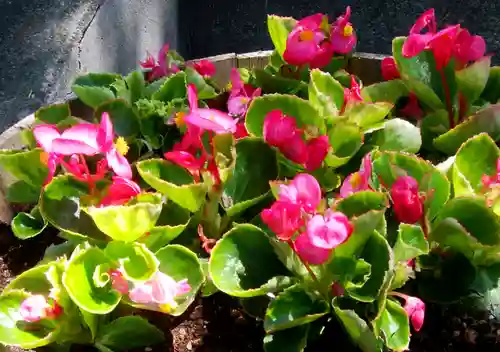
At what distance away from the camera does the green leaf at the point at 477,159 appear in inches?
30.6

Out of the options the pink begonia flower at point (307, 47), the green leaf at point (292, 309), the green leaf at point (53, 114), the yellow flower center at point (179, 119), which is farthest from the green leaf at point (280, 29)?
the green leaf at point (292, 309)

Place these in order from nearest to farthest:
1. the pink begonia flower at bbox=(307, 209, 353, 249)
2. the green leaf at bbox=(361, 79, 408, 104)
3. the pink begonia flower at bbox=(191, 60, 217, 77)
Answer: the pink begonia flower at bbox=(307, 209, 353, 249) < the green leaf at bbox=(361, 79, 408, 104) < the pink begonia flower at bbox=(191, 60, 217, 77)

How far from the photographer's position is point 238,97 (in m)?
0.92

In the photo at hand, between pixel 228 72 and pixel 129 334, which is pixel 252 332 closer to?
pixel 129 334

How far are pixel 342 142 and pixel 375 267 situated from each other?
0.20 meters

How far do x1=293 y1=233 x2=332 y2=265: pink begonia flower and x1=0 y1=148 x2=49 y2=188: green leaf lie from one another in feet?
1.23

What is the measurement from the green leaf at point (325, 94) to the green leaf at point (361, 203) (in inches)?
7.7

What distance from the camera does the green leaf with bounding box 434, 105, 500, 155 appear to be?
33.3 inches

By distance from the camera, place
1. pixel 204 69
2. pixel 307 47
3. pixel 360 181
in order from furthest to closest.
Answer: pixel 204 69 → pixel 307 47 → pixel 360 181

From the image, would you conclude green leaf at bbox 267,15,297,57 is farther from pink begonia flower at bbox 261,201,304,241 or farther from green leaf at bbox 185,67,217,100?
pink begonia flower at bbox 261,201,304,241

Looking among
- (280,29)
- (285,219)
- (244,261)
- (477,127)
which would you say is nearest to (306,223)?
(285,219)

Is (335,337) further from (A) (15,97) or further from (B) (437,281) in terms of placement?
(A) (15,97)

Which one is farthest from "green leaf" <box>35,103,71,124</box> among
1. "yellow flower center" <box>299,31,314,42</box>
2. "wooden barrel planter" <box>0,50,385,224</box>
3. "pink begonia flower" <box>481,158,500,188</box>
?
"pink begonia flower" <box>481,158,500,188</box>

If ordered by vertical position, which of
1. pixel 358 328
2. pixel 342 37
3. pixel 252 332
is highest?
pixel 342 37
